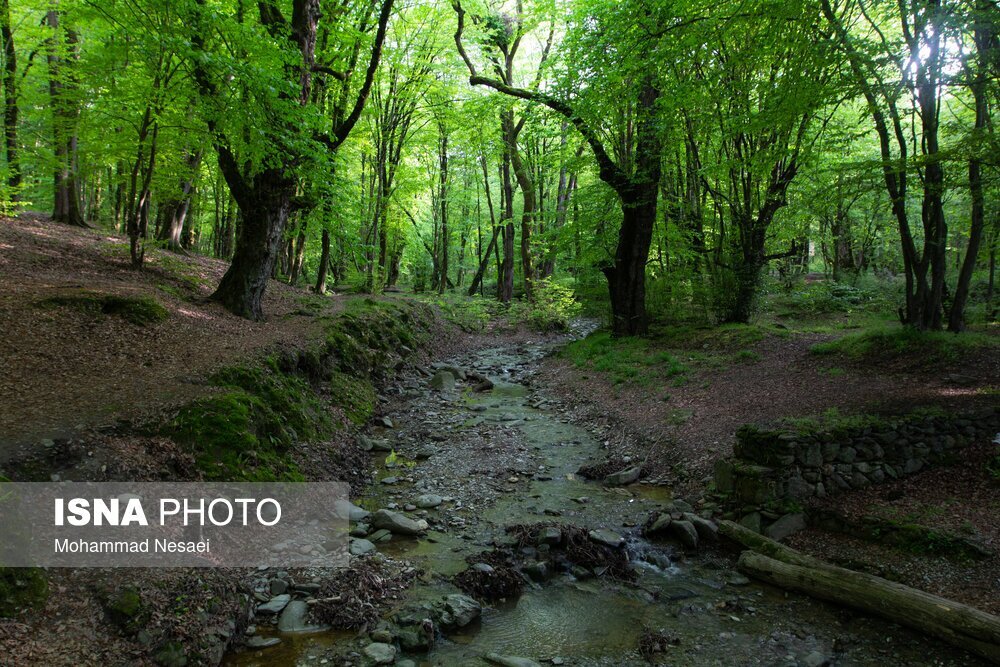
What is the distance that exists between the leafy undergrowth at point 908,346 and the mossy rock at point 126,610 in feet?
35.9

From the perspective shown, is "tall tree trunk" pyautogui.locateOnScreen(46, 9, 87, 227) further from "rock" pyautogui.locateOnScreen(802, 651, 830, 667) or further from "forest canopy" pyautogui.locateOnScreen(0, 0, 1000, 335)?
"rock" pyautogui.locateOnScreen(802, 651, 830, 667)

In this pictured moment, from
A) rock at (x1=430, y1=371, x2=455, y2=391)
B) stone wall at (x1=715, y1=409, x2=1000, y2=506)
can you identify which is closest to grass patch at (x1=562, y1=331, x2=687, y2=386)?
rock at (x1=430, y1=371, x2=455, y2=391)

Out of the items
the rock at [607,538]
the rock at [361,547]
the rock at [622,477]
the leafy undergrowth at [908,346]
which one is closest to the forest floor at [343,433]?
the leafy undergrowth at [908,346]

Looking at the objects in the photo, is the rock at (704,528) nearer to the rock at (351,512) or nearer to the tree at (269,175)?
the rock at (351,512)

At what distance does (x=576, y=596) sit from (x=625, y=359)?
28.9 feet

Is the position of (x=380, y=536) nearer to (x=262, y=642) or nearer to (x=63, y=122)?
(x=262, y=642)

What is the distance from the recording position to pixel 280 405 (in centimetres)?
735

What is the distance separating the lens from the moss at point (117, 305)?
24.1 ft

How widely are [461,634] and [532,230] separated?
23.1m

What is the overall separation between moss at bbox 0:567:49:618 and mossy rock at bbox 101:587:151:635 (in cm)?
36

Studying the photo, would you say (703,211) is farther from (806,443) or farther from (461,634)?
(461,634)

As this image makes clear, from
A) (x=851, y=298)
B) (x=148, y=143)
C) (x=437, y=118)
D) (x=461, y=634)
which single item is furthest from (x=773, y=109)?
(x=437, y=118)

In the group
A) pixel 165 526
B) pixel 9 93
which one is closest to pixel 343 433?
pixel 165 526

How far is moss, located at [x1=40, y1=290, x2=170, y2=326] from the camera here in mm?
7336
